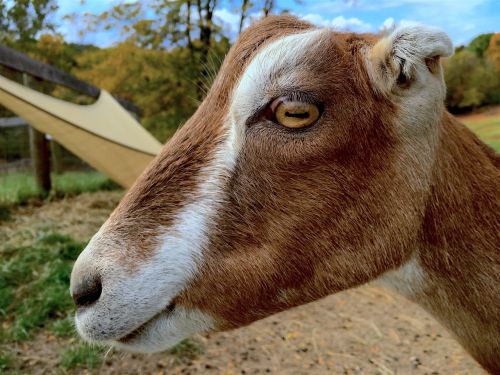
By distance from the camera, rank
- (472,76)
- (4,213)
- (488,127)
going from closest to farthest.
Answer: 1. (472,76)
2. (488,127)
3. (4,213)

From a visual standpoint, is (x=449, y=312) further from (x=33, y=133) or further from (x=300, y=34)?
(x=33, y=133)

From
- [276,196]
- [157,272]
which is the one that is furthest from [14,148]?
[276,196]

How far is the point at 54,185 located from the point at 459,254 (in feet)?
25.8

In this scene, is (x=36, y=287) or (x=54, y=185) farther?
(x=54, y=185)

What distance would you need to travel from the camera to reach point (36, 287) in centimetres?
435

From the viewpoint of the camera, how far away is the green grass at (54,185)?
23.5ft

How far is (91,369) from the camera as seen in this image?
10.7 feet

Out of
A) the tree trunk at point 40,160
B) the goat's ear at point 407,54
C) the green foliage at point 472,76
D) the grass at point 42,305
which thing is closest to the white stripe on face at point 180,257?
the goat's ear at point 407,54

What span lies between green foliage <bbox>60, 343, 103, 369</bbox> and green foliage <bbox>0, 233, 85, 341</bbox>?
0.37 meters

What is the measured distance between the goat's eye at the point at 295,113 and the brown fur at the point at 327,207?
3 centimetres

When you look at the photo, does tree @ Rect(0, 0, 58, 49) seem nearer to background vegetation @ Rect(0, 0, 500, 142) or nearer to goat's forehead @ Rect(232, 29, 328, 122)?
background vegetation @ Rect(0, 0, 500, 142)

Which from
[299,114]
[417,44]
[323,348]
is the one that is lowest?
[323,348]

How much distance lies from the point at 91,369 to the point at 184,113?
222 inches

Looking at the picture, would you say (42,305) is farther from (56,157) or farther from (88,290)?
(56,157)
